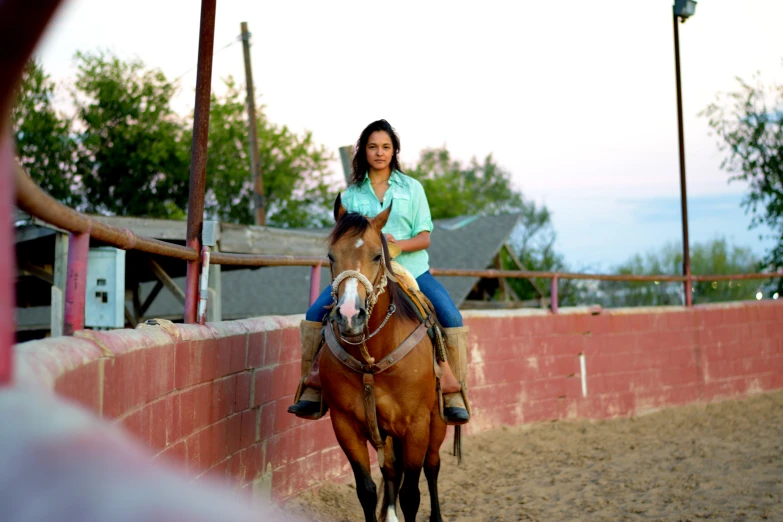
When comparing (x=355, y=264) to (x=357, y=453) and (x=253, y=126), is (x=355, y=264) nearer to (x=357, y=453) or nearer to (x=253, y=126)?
(x=357, y=453)

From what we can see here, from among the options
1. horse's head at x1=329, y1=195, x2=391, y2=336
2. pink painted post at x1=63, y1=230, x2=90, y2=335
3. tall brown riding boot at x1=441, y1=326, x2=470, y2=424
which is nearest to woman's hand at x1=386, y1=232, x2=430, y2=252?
horse's head at x1=329, y1=195, x2=391, y2=336

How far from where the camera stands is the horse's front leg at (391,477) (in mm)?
5168

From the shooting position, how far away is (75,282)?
9.66 ft

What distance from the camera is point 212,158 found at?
40031 mm

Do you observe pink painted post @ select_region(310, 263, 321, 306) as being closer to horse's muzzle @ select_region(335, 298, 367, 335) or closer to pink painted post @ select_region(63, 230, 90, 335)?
horse's muzzle @ select_region(335, 298, 367, 335)

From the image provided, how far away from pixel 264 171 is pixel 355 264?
37958mm

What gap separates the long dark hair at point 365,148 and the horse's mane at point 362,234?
75cm

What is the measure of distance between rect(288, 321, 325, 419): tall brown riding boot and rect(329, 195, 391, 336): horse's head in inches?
32.7

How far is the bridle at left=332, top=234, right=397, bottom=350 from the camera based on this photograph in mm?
4148

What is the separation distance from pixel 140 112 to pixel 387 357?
3799cm

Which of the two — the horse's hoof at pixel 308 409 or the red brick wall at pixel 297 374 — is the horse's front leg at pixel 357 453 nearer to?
the horse's hoof at pixel 308 409

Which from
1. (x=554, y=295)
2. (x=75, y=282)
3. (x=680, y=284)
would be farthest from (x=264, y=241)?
(x=680, y=284)

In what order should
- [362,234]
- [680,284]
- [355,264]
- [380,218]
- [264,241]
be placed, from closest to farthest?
[355,264] → [362,234] → [380,218] → [264,241] → [680,284]

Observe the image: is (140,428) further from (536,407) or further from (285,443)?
(536,407)
